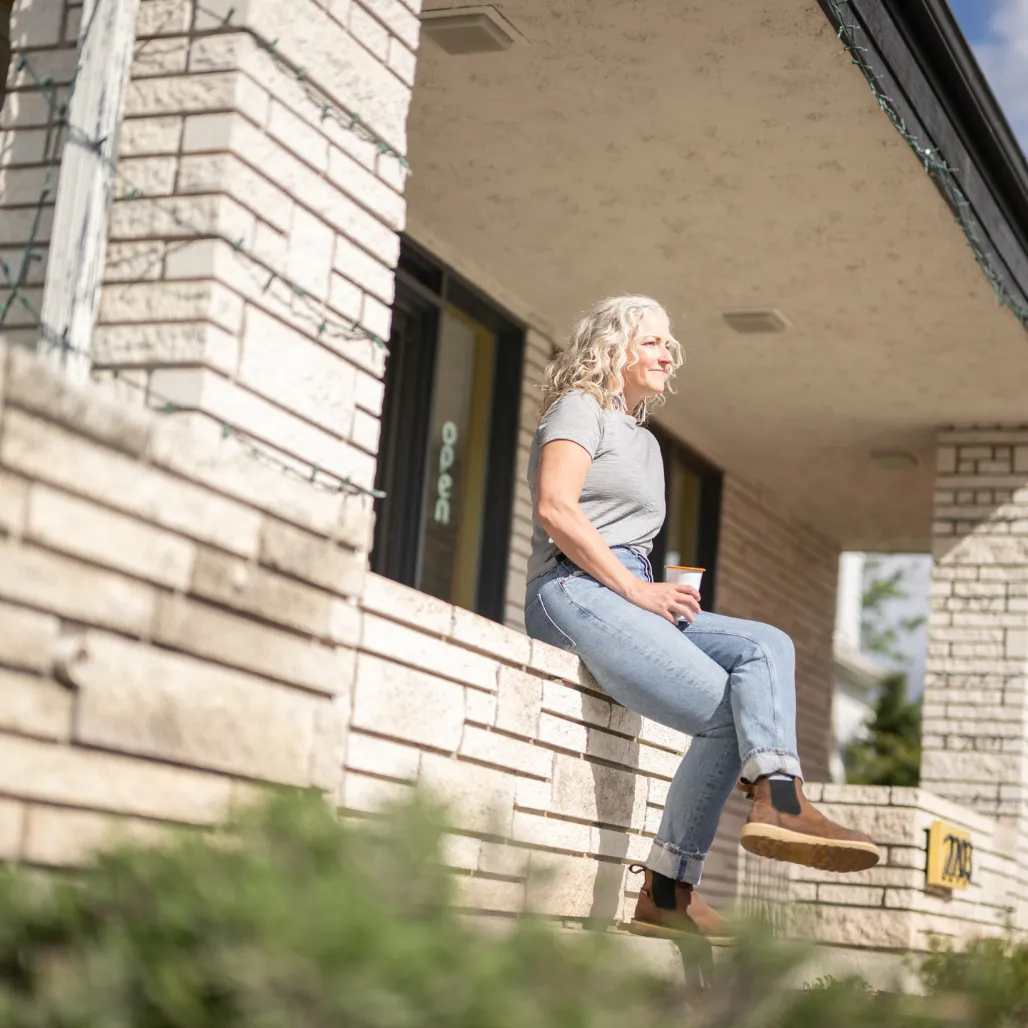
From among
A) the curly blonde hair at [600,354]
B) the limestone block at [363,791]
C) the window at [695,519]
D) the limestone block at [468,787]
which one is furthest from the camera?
the window at [695,519]

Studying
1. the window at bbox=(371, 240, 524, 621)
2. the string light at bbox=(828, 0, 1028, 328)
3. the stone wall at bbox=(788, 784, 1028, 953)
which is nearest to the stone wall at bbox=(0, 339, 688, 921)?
the string light at bbox=(828, 0, 1028, 328)

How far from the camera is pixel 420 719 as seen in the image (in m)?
3.43

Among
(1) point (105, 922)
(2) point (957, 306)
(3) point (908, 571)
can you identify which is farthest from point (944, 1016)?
(3) point (908, 571)

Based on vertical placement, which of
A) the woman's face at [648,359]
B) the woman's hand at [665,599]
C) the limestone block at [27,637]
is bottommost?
the limestone block at [27,637]

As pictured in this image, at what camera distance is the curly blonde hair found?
4340 mm

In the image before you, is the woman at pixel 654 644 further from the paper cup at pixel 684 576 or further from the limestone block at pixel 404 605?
the limestone block at pixel 404 605

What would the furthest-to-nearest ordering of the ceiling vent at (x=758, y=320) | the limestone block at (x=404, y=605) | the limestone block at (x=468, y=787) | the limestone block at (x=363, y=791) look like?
the ceiling vent at (x=758, y=320), the limestone block at (x=468, y=787), the limestone block at (x=404, y=605), the limestone block at (x=363, y=791)

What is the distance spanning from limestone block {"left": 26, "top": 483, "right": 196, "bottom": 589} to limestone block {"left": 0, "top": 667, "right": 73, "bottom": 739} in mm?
188

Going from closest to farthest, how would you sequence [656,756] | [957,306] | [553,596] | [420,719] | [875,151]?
[420,719], [553,596], [656,756], [875,151], [957,306]

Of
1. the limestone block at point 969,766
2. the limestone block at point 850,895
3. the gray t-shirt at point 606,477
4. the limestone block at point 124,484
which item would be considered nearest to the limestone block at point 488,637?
the gray t-shirt at point 606,477

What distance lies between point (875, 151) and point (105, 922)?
511cm

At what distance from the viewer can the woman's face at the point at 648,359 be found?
4.40 meters

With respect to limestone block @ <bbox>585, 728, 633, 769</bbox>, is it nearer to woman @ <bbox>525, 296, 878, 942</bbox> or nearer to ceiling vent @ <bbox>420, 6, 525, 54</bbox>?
woman @ <bbox>525, 296, 878, 942</bbox>

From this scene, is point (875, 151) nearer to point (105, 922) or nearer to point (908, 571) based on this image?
point (105, 922)
